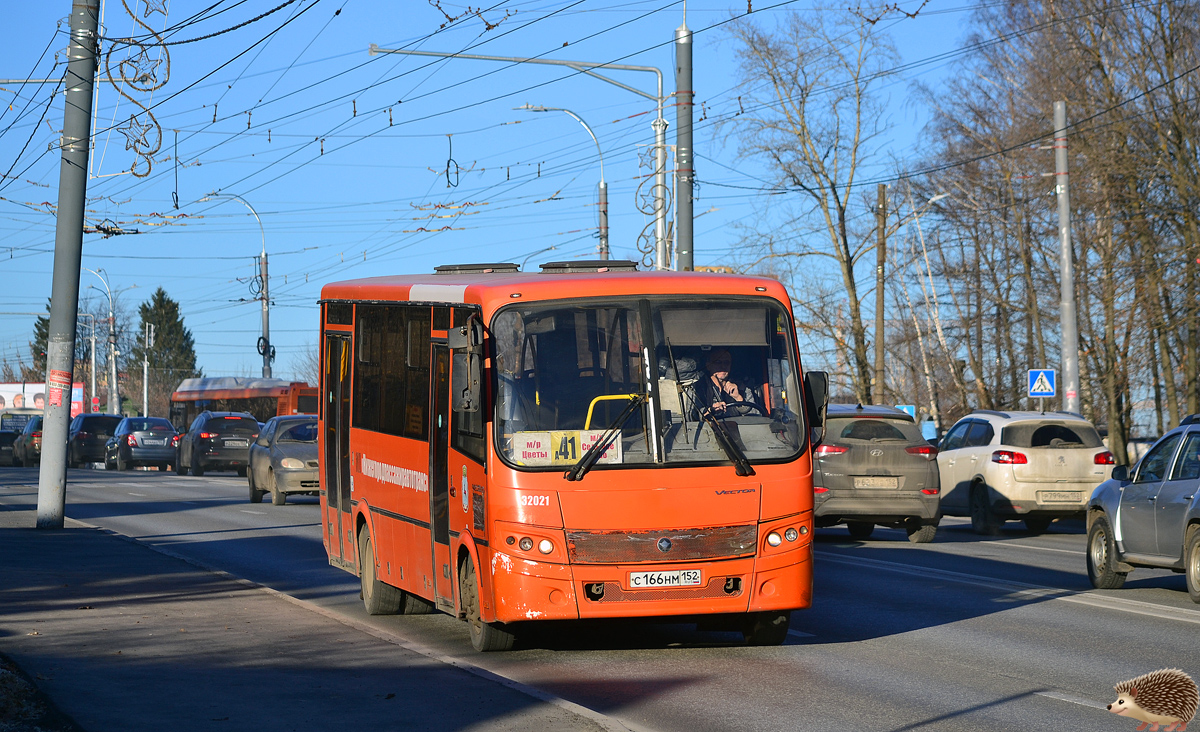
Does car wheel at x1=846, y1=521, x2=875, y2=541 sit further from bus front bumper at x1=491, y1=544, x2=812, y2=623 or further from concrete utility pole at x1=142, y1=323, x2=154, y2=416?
concrete utility pole at x1=142, y1=323, x2=154, y2=416

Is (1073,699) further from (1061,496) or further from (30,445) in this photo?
(30,445)

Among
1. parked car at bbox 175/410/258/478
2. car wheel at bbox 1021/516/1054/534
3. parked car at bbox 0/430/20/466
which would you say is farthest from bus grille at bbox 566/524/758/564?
parked car at bbox 0/430/20/466

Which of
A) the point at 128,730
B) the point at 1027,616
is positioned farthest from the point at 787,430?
the point at 128,730

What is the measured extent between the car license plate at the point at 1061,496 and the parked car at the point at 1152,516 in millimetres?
6496

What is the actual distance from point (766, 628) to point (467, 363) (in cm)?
280

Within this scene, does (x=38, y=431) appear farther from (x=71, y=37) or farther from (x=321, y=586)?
(x=321, y=586)

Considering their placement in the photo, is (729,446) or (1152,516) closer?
(729,446)

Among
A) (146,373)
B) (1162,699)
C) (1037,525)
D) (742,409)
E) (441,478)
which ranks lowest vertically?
(1037,525)

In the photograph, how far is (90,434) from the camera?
50.4 meters

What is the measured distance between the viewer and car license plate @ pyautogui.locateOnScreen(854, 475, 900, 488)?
60.7 ft

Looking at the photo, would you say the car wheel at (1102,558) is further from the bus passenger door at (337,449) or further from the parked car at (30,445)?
the parked car at (30,445)

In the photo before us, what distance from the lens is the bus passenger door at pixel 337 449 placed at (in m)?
13.1

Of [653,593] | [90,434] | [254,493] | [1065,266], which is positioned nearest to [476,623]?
[653,593]

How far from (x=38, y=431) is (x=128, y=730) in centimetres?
4937
